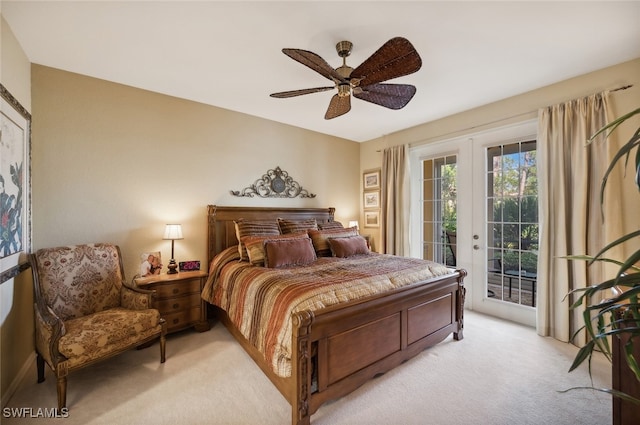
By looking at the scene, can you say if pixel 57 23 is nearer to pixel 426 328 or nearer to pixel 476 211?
pixel 426 328

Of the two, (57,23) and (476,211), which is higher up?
(57,23)

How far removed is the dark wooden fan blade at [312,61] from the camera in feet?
6.08

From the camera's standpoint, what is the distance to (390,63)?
1.93 meters

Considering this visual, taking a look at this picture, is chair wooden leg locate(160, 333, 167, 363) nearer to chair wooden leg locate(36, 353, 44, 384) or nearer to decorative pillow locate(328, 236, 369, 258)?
chair wooden leg locate(36, 353, 44, 384)

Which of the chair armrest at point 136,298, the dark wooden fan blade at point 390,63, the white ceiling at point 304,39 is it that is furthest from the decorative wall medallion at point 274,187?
the dark wooden fan blade at point 390,63

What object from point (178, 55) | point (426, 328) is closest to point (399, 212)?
point (426, 328)

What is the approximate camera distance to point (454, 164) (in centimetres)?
→ 408

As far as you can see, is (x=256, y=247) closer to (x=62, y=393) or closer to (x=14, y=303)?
(x=62, y=393)

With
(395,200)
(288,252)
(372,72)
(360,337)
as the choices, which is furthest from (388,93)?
(395,200)

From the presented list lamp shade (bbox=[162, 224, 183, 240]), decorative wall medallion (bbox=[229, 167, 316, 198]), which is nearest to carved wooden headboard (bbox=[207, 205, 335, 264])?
decorative wall medallion (bbox=[229, 167, 316, 198])

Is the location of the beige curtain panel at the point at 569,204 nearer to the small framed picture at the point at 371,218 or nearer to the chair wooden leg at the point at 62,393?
the small framed picture at the point at 371,218

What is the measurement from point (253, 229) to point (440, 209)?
2813 millimetres

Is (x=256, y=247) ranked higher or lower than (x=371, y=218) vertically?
lower

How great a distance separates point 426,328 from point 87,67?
13.4 feet
